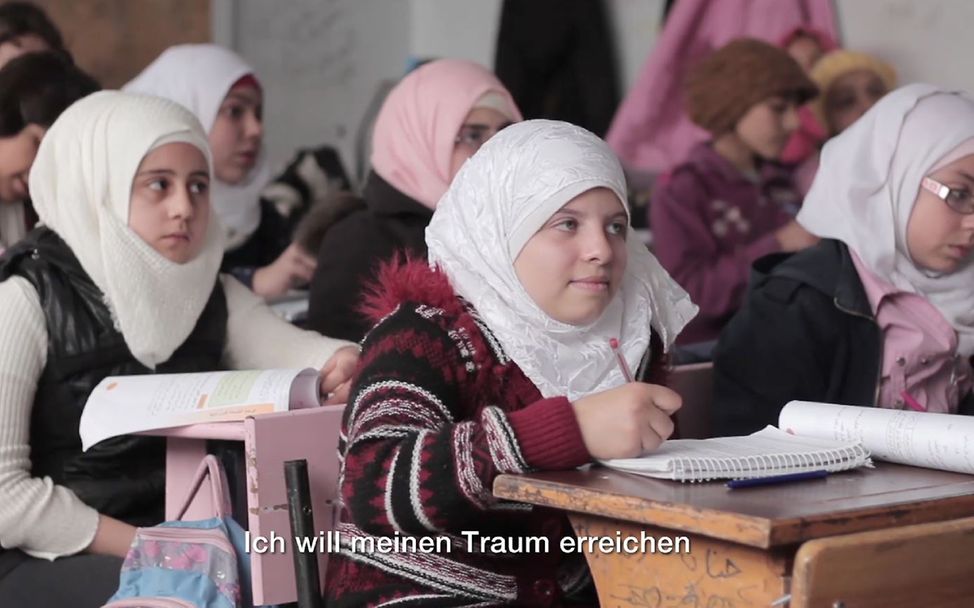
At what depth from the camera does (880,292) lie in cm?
251

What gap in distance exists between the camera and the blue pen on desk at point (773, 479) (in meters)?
1.62

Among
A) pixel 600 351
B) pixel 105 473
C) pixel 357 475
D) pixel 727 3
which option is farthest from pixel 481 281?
pixel 727 3

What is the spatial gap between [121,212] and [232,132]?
1.54 m

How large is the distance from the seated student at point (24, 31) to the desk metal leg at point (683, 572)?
7.59 feet

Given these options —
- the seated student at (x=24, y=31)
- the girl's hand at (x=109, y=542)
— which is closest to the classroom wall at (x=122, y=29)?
the seated student at (x=24, y=31)

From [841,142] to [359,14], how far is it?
4112 millimetres

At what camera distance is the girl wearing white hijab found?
3.98 m

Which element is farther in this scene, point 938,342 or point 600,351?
point 938,342

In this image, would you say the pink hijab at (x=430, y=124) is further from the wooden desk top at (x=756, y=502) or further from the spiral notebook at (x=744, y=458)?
the wooden desk top at (x=756, y=502)

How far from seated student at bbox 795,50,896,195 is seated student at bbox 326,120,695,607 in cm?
312

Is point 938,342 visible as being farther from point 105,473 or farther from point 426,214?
point 105,473

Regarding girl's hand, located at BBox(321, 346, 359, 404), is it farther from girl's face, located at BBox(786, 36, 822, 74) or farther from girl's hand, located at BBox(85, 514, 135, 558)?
girl's face, located at BBox(786, 36, 822, 74)

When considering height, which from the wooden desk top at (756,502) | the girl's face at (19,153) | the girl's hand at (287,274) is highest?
the girl's face at (19,153)

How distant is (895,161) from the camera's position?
102 inches
